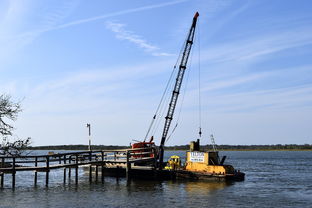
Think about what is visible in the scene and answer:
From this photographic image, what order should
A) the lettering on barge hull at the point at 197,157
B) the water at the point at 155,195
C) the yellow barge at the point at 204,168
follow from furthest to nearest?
the lettering on barge hull at the point at 197,157 < the yellow barge at the point at 204,168 < the water at the point at 155,195

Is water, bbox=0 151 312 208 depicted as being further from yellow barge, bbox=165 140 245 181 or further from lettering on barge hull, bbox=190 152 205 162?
lettering on barge hull, bbox=190 152 205 162

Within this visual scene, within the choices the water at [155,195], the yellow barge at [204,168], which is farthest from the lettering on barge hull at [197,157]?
the water at [155,195]

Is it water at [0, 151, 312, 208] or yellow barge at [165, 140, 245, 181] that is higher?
yellow barge at [165, 140, 245, 181]

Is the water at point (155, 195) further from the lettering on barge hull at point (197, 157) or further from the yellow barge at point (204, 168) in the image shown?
the lettering on barge hull at point (197, 157)

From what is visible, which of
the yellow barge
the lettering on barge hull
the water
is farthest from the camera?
the lettering on barge hull

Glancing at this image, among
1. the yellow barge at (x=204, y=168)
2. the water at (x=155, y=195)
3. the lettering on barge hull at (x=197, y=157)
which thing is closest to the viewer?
the water at (x=155, y=195)

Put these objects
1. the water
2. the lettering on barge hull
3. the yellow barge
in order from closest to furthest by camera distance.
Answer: the water → the yellow barge → the lettering on barge hull

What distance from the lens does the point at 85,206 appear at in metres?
25.8

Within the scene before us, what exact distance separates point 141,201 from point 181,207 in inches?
131

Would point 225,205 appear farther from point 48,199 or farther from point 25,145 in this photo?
point 25,145

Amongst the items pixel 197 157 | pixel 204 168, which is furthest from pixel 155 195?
pixel 197 157

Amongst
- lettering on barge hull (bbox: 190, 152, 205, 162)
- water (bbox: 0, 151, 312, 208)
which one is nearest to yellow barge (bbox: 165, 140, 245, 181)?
lettering on barge hull (bbox: 190, 152, 205, 162)

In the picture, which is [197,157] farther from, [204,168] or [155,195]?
[155,195]

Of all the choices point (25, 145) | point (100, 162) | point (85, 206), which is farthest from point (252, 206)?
point (25, 145)
